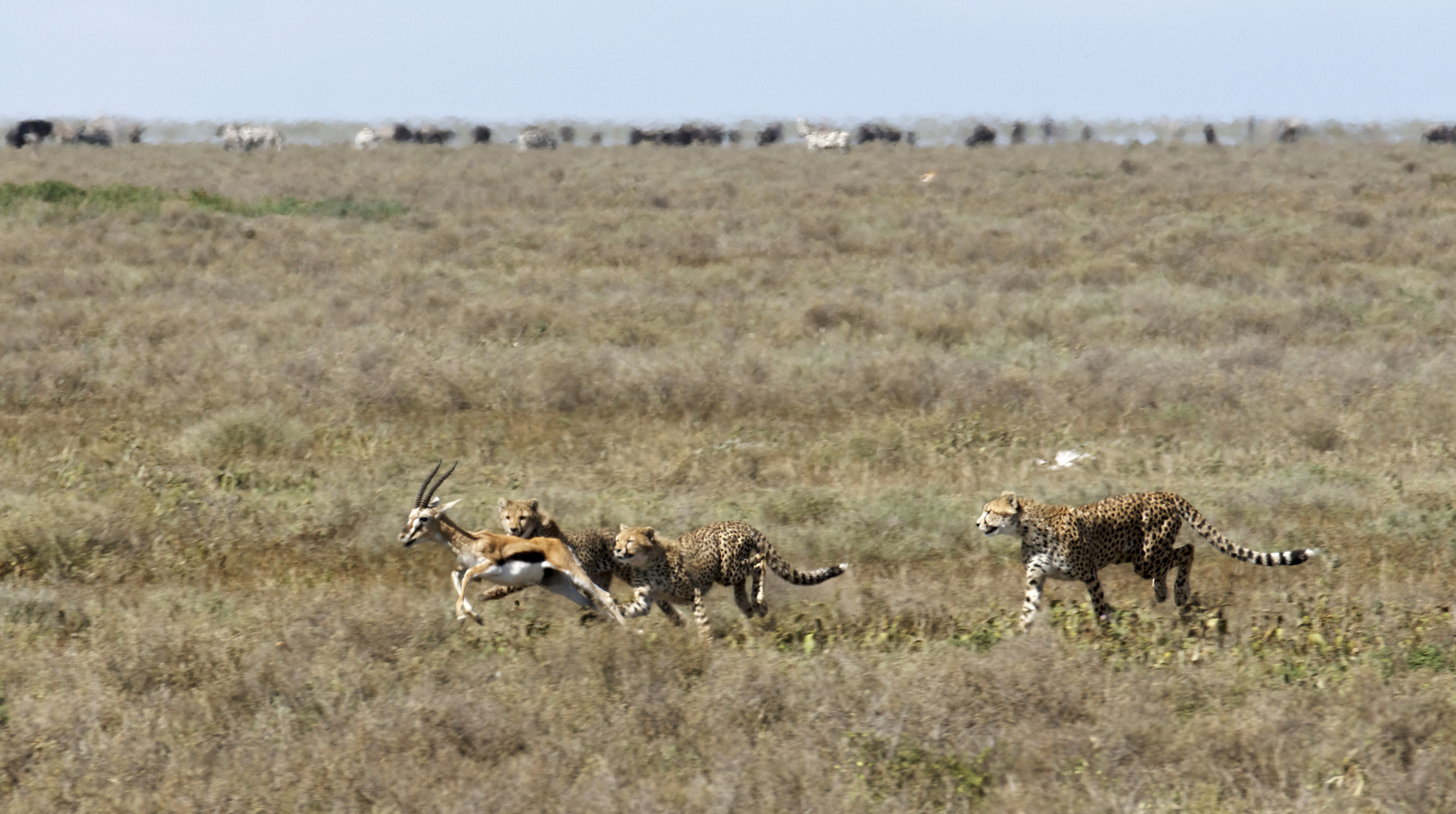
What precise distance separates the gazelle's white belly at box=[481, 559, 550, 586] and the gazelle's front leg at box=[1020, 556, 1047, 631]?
10.0ft

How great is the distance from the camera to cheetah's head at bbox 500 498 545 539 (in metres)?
10.2

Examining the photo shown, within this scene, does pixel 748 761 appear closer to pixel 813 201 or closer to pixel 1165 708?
pixel 1165 708

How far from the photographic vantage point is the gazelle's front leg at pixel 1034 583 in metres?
9.40

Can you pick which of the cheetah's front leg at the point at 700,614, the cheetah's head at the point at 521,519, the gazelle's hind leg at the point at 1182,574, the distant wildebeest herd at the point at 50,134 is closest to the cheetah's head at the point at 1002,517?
the gazelle's hind leg at the point at 1182,574

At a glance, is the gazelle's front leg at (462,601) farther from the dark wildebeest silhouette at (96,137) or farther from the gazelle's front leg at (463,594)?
the dark wildebeest silhouette at (96,137)

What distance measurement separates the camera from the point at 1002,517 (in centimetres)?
984

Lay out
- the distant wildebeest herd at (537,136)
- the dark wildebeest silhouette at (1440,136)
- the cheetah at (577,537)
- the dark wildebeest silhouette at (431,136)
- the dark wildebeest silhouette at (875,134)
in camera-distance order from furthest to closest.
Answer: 1. the dark wildebeest silhouette at (875,134)
2. the dark wildebeest silhouette at (431,136)
3. the dark wildebeest silhouette at (1440,136)
4. the distant wildebeest herd at (537,136)
5. the cheetah at (577,537)

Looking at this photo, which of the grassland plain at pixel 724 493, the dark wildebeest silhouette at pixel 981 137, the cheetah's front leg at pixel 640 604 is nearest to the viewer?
the grassland plain at pixel 724 493

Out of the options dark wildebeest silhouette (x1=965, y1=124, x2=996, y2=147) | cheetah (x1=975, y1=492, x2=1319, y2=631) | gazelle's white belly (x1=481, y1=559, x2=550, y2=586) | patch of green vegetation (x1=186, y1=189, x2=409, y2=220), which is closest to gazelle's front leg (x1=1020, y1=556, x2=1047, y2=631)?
cheetah (x1=975, y1=492, x2=1319, y2=631)

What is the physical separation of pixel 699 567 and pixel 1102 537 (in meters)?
2.73

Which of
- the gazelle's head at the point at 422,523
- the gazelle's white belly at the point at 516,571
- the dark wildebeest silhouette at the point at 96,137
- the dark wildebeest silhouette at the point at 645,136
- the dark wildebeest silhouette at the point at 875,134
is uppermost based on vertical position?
the dark wildebeest silhouette at the point at 875,134

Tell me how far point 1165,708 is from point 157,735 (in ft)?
16.2

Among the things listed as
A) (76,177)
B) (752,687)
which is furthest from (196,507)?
(76,177)

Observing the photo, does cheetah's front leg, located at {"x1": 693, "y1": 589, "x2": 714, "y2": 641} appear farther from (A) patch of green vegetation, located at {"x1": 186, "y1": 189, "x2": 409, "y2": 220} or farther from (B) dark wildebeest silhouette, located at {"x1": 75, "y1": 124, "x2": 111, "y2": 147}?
(B) dark wildebeest silhouette, located at {"x1": 75, "y1": 124, "x2": 111, "y2": 147}
